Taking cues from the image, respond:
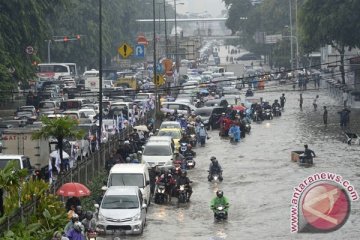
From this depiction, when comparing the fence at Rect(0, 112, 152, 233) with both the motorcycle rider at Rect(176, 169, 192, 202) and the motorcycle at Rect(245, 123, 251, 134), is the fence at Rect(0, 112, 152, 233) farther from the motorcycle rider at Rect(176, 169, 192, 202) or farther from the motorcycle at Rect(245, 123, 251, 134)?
the motorcycle at Rect(245, 123, 251, 134)

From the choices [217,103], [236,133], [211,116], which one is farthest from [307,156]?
[217,103]

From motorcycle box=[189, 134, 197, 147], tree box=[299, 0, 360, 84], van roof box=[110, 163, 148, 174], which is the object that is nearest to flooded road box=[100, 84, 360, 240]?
motorcycle box=[189, 134, 197, 147]

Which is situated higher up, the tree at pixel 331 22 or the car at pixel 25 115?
the tree at pixel 331 22

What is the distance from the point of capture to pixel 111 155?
42812 mm

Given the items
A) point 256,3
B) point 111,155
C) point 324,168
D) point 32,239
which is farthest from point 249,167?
point 256,3

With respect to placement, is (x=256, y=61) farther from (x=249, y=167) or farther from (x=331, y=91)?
(x=249, y=167)

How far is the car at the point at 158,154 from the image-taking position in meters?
42.6

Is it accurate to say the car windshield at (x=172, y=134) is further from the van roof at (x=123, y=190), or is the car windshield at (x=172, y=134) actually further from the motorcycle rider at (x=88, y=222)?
the motorcycle rider at (x=88, y=222)

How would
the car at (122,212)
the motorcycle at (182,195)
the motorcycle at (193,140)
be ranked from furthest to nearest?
the motorcycle at (193,140) < the motorcycle at (182,195) < the car at (122,212)

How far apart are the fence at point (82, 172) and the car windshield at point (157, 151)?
58.3 inches

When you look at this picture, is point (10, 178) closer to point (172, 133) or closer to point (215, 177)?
point (215, 177)

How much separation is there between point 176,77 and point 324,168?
193 feet

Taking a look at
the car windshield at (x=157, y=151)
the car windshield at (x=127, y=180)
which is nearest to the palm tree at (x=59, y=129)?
the car windshield at (x=127, y=180)

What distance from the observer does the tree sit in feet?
267
